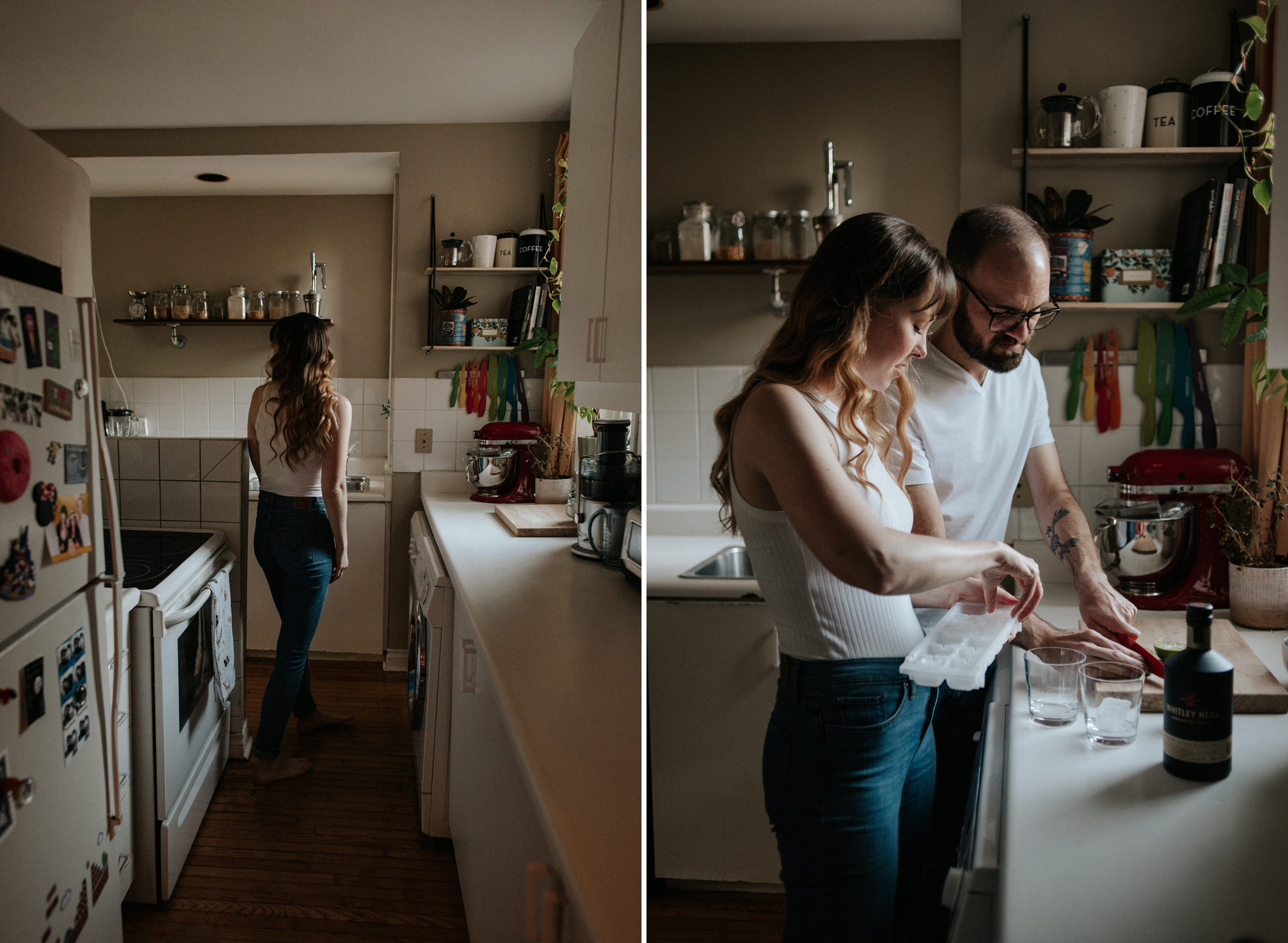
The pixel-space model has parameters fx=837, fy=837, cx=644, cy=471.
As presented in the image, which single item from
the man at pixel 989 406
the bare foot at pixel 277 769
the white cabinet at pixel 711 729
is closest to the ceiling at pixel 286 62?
the bare foot at pixel 277 769

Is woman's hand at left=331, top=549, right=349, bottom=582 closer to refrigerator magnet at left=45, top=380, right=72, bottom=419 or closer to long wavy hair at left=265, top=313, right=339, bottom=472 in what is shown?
long wavy hair at left=265, top=313, right=339, bottom=472

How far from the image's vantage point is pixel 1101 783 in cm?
91

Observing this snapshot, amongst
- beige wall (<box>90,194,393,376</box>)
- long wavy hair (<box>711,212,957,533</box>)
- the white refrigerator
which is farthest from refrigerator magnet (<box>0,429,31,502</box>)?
long wavy hair (<box>711,212,957,533</box>)

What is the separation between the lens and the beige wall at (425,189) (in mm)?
838

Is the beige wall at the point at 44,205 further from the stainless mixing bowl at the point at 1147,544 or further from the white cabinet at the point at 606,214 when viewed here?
the stainless mixing bowl at the point at 1147,544

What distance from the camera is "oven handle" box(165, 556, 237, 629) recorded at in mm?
703

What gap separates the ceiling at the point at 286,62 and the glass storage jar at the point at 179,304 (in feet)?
0.45

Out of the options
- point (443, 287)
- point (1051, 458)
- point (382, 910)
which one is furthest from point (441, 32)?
point (1051, 458)

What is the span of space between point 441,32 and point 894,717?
36.2 inches

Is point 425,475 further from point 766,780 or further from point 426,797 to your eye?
point 766,780

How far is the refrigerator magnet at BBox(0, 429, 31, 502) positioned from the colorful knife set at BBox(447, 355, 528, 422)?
0.47 meters

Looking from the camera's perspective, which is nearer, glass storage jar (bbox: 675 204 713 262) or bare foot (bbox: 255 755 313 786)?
bare foot (bbox: 255 755 313 786)

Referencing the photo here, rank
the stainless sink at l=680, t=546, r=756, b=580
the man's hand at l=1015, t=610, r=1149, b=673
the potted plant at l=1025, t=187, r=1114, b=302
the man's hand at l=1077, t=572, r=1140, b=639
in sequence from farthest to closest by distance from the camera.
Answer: the stainless sink at l=680, t=546, r=756, b=580 → the potted plant at l=1025, t=187, r=1114, b=302 → the man's hand at l=1077, t=572, r=1140, b=639 → the man's hand at l=1015, t=610, r=1149, b=673

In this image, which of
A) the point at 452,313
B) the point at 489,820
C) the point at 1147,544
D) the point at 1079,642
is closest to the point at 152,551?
the point at 452,313
